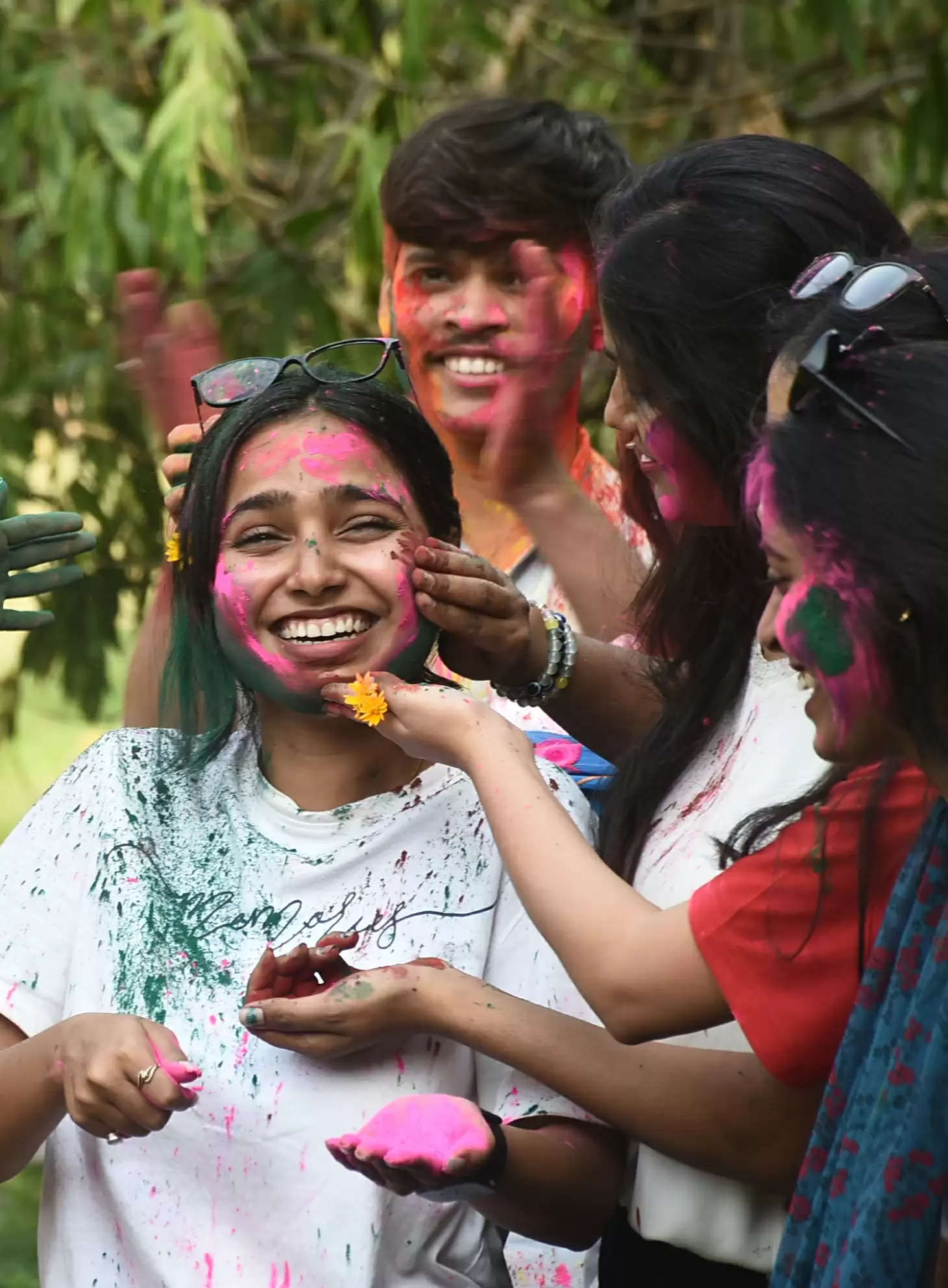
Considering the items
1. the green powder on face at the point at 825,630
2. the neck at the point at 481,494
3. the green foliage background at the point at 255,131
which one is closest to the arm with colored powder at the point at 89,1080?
the green powder on face at the point at 825,630

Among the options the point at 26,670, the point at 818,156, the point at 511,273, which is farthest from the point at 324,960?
the point at 26,670

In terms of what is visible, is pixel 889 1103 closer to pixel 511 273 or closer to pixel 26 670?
pixel 511 273

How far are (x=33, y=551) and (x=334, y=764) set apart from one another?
0.57 meters

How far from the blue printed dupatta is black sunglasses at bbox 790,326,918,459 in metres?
0.41

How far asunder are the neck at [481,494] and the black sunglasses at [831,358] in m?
1.28

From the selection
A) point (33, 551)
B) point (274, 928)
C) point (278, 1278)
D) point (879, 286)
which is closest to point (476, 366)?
point (33, 551)

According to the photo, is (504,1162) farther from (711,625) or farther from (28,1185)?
(28,1185)

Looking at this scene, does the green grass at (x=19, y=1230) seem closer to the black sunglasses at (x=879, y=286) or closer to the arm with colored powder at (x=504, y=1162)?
the arm with colored powder at (x=504, y=1162)

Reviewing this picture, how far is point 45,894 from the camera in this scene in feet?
7.50

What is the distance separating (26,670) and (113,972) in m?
2.50

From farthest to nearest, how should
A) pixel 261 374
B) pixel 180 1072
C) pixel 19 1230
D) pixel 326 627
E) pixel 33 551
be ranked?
pixel 19 1230, pixel 33 551, pixel 261 374, pixel 326 627, pixel 180 1072

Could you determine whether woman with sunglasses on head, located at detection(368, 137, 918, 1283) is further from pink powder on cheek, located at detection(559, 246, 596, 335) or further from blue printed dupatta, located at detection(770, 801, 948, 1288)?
pink powder on cheek, located at detection(559, 246, 596, 335)

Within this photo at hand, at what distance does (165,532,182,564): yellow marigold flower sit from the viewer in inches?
99.1

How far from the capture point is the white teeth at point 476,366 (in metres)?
3.18
